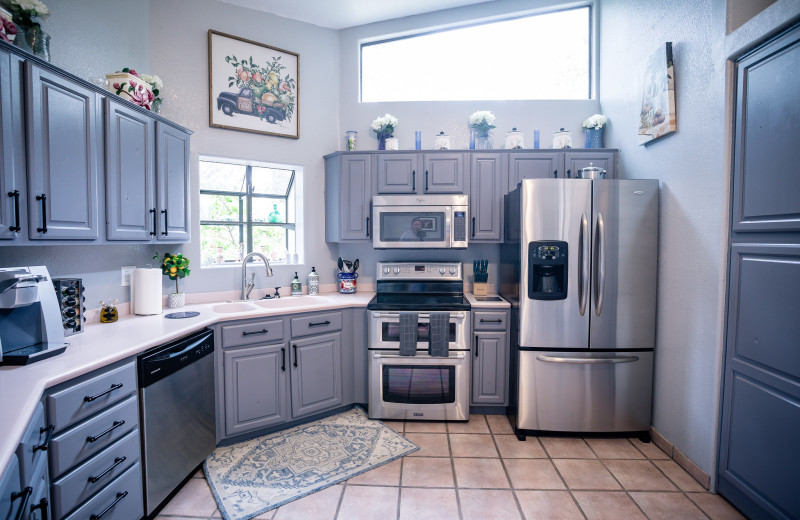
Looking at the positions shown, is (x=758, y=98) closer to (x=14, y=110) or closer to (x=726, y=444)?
(x=726, y=444)

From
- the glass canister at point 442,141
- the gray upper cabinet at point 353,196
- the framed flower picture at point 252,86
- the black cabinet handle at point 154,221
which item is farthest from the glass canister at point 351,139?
the black cabinet handle at point 154,221

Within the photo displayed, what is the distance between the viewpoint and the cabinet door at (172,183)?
233 cm

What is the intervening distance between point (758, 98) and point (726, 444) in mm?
1811

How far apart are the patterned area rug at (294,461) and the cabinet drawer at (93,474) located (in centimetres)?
57

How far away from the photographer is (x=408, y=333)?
2.80 m

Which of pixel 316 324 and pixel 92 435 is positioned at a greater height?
pixel 316 324

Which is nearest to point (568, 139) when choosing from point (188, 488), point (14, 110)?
point (14, 110)

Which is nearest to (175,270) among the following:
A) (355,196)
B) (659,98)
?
(355,196)

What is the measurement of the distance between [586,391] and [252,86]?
11.9 ft

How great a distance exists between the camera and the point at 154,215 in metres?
2.30

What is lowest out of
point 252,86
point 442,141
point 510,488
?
point 510,488

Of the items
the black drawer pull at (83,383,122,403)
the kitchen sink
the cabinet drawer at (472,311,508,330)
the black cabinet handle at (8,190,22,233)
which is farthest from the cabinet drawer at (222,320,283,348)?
the cabinet drawer at (472,311,508,330)

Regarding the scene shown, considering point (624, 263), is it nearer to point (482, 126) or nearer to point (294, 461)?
point (482, 126)

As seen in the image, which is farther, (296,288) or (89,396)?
(296,288)
